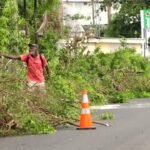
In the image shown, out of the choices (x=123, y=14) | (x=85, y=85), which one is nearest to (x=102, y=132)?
(x=85, y=85)

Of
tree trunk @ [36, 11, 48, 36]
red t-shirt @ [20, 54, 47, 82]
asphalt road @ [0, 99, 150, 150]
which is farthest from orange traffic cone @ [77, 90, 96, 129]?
tree trunk @ [36, 11, 48, 36]

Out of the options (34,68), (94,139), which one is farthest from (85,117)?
(34,68)

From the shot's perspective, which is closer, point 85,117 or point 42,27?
point 85,117

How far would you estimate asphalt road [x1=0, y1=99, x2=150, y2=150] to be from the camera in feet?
37.3

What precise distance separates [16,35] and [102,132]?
9.62 m

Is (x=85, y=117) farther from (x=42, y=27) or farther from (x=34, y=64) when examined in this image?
(x=42, y=27)

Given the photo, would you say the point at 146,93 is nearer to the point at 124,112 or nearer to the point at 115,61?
the point at 115,61

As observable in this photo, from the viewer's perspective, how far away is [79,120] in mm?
14172

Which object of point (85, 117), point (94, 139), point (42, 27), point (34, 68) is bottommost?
point (94, 139)

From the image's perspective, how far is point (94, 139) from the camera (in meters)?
12.2

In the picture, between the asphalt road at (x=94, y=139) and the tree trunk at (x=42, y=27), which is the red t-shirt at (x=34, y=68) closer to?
the asphalt road at (x=94, y=139)

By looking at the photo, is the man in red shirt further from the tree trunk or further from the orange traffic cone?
the tree trunk

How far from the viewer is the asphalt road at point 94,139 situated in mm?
11373

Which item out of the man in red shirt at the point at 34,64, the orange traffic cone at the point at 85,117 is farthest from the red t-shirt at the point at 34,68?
the orange traffic cone at the point at 85,117
